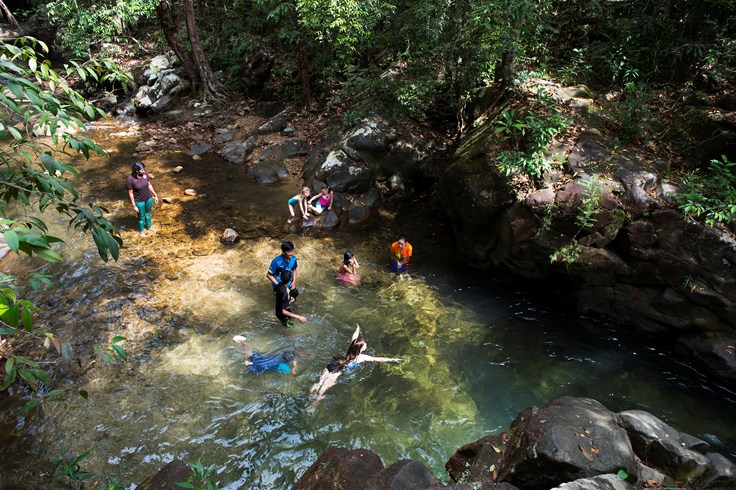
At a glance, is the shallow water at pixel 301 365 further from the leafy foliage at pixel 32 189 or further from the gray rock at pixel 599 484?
the leafy foliage at pixel 32 189

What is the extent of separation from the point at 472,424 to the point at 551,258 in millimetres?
3491

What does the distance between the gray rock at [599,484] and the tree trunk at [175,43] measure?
60.9ft

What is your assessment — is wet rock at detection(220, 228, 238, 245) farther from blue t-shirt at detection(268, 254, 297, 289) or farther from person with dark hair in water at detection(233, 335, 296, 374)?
person with dark hair in water at detection(233, 335, 296, 374)

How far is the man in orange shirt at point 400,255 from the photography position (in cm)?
939

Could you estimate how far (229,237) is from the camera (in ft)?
34.2

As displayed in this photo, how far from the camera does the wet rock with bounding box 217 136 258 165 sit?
14578mm

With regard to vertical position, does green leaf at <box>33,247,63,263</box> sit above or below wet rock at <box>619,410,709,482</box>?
above

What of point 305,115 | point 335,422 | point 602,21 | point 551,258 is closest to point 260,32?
point 305,115

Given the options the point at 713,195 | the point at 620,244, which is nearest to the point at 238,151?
the point at 620,244

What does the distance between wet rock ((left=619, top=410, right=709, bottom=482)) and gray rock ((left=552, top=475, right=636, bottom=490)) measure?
840mm

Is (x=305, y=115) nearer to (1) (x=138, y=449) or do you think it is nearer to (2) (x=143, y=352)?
(2) (x=143, y=352)

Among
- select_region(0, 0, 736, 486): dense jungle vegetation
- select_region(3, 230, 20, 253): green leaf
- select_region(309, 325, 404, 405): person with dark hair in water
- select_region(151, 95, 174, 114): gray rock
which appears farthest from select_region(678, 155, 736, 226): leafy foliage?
select_region(151, 95, 174, 114): gray rock

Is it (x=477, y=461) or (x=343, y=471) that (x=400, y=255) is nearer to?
(x=477, y=461)

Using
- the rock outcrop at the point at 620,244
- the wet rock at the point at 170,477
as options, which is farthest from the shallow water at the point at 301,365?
the wet rock at the point at 170,477
